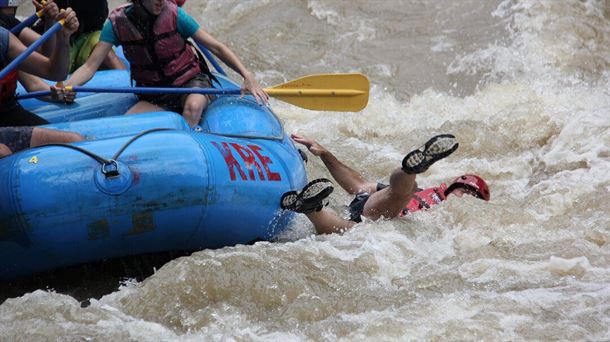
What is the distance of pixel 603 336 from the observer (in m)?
3.69

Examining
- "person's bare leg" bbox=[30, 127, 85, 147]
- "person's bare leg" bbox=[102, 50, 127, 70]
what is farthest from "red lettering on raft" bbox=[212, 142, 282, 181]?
"person's bare leg" bbox=[102, 50, 127, 70]

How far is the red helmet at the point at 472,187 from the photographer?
18.1ft

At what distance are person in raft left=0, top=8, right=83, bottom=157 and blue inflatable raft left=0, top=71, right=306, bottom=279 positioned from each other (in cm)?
12

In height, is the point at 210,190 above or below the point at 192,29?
below

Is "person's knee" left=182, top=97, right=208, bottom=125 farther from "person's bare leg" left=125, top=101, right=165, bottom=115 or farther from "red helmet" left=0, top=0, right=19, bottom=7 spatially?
"red helmet" left=0, top=0, right=19, bottom=7

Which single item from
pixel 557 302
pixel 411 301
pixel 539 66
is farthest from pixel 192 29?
pixel 539 66

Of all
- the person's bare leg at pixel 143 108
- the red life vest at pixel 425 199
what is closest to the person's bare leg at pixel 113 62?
the person's bare leg at pixel 143 108

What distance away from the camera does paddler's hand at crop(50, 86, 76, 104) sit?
5020mm

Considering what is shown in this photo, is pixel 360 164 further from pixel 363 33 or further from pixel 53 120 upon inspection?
pixel 363 33

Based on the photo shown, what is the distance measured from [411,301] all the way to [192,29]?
2.07m

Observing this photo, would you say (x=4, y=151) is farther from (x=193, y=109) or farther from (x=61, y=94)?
(x=193, y=109)

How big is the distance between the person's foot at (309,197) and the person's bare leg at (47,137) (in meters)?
1.07

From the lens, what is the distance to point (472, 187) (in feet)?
18.1

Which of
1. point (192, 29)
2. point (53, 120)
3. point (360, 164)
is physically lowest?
point (360, 164)
